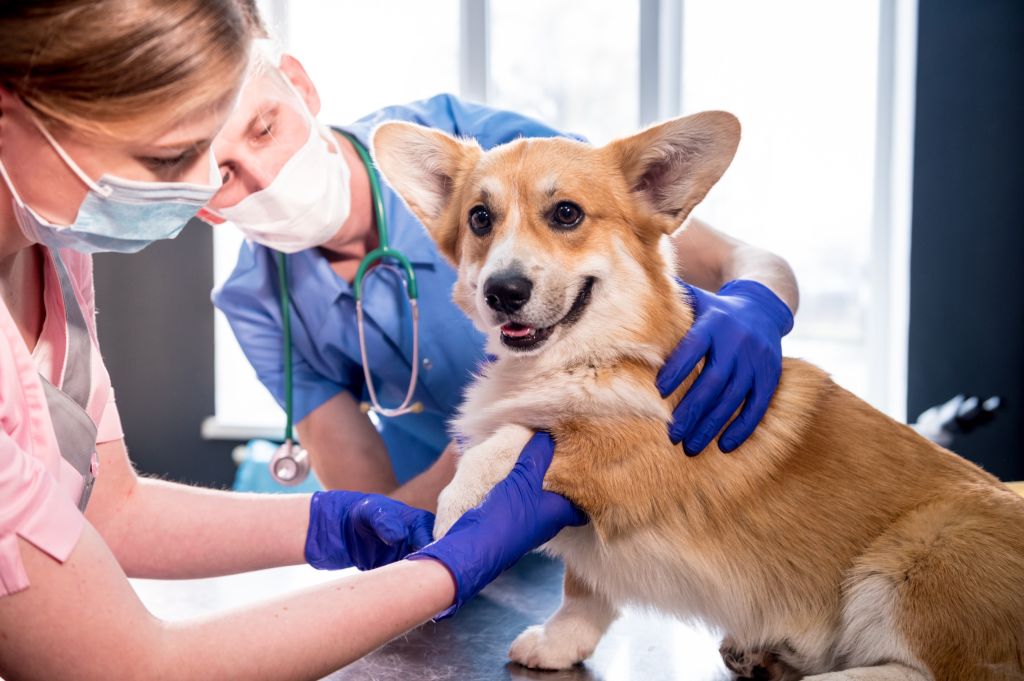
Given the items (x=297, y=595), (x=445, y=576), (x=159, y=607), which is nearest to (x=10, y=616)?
(x=297, y=595)

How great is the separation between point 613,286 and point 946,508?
563 mm

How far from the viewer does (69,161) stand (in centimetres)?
92

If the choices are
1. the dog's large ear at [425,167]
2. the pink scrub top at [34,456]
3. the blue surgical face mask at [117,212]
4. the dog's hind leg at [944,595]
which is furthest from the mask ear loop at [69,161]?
the dog's hind leg at [944,595]

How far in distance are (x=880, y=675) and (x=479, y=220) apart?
891 millimetres

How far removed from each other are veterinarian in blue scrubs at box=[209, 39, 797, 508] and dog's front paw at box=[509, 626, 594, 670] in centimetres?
53

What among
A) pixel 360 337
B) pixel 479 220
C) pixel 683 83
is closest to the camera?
pixel 479 220

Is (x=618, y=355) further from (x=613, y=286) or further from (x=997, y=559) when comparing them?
(x=997, y=559)

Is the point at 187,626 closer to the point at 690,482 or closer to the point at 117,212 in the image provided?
the point at 117,212

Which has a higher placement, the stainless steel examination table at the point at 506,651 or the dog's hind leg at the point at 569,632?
the dog's hind leg at the point at 569,632

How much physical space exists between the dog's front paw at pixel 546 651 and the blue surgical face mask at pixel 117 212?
2.41 feet

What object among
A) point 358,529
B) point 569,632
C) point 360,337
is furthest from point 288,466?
point 569,632

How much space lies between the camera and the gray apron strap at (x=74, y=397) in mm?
981

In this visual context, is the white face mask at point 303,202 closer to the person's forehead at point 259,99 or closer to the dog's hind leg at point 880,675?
the person's forehead at point 259,99

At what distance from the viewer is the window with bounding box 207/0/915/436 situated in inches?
161
